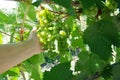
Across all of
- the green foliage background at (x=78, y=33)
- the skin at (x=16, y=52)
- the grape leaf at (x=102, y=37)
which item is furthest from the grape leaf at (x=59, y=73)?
the skin at (x=16, y=52)

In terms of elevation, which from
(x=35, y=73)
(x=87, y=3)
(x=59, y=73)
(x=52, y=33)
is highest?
(x=87, y=3)

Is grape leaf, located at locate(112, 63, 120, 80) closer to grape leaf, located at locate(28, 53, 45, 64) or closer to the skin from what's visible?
the skin

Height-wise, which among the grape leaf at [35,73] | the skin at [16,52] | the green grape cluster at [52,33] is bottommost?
the grape leaf at [35,73]

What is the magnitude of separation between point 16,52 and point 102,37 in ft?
2.10

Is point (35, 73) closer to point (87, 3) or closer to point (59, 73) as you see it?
point (59, 73)

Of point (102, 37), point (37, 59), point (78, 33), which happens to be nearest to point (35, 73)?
point (37, 59)

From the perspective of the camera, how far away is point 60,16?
123 cm

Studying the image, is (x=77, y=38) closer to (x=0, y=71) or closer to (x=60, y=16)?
(x=60, y=16)

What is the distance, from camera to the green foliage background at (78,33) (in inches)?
38.1

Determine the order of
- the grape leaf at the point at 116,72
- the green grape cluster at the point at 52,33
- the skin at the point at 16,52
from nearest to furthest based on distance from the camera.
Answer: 1. the grape leaf at the point at 116,72
2. the green grape cluster at the point at 52,33
3. the skin at the point at 16,52

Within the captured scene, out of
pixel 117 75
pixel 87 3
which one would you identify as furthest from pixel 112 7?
pixel 117 75

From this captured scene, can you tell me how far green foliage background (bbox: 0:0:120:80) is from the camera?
0.97 meters

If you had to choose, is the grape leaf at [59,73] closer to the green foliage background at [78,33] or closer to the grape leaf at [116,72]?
the green foliage background at [78,33]

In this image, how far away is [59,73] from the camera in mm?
1032
